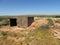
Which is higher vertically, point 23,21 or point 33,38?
point 23,21

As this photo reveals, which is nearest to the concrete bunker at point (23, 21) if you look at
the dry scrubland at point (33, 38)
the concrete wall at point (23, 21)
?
the concrete wall at point (23, 21)

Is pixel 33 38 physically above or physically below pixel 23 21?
below

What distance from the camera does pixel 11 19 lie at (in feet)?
77.8

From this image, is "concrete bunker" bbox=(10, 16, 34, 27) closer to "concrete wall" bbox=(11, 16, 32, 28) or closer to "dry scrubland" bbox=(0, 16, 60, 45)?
"concrete wall" bbox=(11, 16, 32, 28)

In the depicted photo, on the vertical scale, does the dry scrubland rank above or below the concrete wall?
below

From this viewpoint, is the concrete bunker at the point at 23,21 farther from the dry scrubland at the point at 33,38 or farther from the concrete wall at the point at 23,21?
the dry scrubland at the point at 33,38

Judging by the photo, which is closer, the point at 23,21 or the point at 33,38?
the point at 33,38

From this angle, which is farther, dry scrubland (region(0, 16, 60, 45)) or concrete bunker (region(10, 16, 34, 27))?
concrete bunker (region(10, 16, 34, 27))

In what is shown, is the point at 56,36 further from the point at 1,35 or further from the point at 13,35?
the point at 1,35

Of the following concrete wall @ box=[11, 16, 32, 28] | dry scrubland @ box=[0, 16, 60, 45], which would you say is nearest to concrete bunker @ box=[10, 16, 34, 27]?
concrete wall @ box=[11, 16, 32, 28]

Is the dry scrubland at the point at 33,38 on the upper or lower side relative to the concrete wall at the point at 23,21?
lower

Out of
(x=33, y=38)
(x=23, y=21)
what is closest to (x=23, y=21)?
(x=23, y=21)

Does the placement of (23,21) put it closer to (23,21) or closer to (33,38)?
(23,21)

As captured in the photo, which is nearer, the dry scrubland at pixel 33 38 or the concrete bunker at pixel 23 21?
the dry scrubland at pixel 33 38
